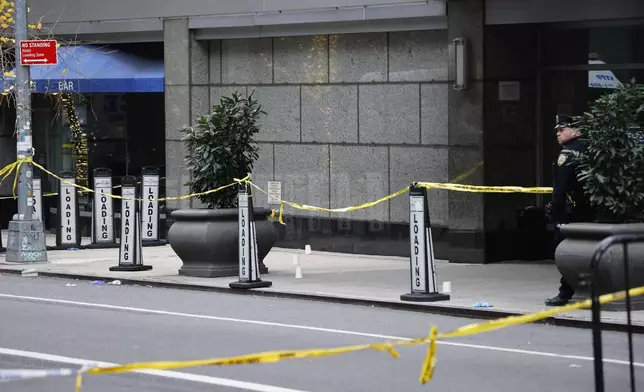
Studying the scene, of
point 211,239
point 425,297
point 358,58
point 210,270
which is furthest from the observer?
point 358,58

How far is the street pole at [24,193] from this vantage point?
65.3 feet

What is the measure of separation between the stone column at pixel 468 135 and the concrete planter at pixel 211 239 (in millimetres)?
3121

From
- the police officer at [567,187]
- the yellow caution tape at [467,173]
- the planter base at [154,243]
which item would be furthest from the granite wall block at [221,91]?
the police officer at [567,187]

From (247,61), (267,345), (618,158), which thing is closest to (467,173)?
(247,61)

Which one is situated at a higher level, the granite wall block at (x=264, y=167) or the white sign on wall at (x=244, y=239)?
the granite wall block at (x=264, y=167)

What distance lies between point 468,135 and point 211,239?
14.2ft

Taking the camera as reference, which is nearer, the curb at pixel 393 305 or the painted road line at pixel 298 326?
the painted road line at pixel 298 326

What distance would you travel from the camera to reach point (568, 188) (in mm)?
13742

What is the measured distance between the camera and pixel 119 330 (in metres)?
12.6

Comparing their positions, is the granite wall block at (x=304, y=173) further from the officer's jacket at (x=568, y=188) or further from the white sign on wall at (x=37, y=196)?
the officer's jacket at (x=568, y=188)

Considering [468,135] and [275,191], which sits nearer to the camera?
[468,135]

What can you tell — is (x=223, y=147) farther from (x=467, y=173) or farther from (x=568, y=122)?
(x=568, y=122)

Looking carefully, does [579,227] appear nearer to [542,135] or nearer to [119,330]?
[119,330]

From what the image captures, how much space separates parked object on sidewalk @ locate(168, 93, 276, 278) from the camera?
56.0 feet
